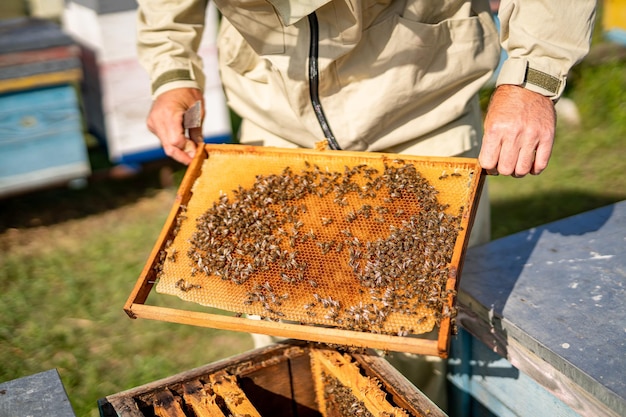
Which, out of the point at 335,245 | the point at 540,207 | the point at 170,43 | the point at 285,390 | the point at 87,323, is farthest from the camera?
the point at 540,207

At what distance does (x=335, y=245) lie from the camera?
2084 millimetres

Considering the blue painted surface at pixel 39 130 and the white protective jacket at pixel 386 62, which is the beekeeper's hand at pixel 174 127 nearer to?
the white protective jacket at pixel 386 62

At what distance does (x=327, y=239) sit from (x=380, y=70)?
2.24ft

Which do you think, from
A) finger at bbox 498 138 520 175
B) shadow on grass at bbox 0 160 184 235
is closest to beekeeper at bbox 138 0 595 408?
finger at bbox 498 138 520 175

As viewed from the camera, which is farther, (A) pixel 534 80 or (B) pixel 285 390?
(B) pixel 285 390

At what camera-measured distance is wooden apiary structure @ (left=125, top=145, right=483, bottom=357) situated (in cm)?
185

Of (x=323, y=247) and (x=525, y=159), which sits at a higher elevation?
(x=525, y=159)

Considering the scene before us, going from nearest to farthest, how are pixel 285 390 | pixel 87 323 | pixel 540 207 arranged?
pixel 285 390, pixel 87 323, pixel 540 207

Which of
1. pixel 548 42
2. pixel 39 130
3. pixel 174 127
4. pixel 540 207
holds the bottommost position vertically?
pixel 540 207

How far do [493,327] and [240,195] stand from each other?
100 centimetres

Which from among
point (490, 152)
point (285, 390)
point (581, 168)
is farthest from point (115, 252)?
point (581, 168)

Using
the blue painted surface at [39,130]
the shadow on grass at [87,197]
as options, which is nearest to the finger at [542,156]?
the blue painted surface at [39,130]

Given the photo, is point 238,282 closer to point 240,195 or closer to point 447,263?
point 240,195

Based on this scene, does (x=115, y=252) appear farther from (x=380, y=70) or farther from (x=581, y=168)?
(x=581, y=168)
